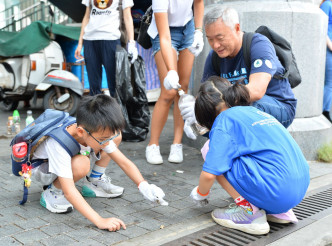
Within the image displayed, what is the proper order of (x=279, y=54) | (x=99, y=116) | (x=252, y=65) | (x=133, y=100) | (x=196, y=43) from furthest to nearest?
1. (x=133, y=100)
2. (x=196, y=43)
3. (x=279, y=54)
4. (x=252, y=65)
5. (x=99, y=116)

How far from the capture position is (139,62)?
15.3 feet

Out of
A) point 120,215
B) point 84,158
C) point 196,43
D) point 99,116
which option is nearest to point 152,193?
point 120,215

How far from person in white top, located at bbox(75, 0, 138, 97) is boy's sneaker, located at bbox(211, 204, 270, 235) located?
2.34m

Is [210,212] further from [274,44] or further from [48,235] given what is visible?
[274,44]

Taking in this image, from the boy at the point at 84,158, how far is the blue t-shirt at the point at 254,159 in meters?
0.46

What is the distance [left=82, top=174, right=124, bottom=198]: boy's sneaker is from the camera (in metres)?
2.85

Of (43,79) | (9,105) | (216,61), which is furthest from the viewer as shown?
(9,105)

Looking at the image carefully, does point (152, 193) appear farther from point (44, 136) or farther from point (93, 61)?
point (93, 61)

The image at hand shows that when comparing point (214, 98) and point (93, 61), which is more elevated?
point (214, 98)

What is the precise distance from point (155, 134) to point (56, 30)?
3214 mm

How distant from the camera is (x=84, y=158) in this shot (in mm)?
2523

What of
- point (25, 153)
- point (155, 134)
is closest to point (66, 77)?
point (155, 134)

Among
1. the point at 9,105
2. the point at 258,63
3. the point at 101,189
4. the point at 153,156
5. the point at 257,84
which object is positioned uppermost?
the point at 258,63

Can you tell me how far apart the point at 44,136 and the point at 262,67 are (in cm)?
145
